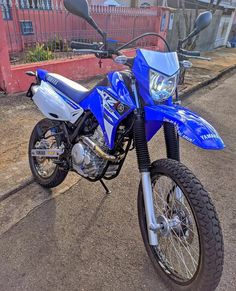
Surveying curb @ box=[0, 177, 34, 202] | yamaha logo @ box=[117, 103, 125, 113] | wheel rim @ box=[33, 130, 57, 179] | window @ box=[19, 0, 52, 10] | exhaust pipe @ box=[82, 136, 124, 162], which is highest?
window @ box=[19, 0, 52, 10]

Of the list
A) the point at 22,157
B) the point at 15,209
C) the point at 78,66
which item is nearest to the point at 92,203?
the point at 15,209

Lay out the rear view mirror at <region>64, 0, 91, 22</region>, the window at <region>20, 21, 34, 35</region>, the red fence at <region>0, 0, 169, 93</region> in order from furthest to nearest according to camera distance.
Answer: the window at <region>20, 21, 34, 35</region>, the red fence at <region>0, 0, 169, 93</region>, the rear view mirror at <region>64, 0, 91, 22</region>

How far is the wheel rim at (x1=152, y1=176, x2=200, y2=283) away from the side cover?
0.47 m

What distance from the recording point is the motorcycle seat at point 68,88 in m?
2.33

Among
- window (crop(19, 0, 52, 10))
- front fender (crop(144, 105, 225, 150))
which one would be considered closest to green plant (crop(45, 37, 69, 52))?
window (crop(19, 0, 52, 10))

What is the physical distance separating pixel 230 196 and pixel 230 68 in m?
7.79

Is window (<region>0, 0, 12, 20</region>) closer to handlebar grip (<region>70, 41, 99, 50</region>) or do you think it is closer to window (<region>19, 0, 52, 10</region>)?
window (<region>19, 0, 52, 10</region>)

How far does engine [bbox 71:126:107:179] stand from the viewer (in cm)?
220

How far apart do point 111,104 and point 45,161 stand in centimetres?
128

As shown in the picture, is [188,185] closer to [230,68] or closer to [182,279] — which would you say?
[182,279]

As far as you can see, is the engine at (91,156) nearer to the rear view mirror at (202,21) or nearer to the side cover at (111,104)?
the side cover at (111,104)

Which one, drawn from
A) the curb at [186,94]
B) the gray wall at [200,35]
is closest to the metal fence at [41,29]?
the curb at [186,94]

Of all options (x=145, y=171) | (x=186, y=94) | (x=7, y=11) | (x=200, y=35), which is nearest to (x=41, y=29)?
(x=7, y=11)

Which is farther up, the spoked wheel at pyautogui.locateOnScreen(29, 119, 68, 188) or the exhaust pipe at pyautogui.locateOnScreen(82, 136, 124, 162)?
the exhaust pipe at pyautogui.locateOnScreen(82, 136, 124, 162)
